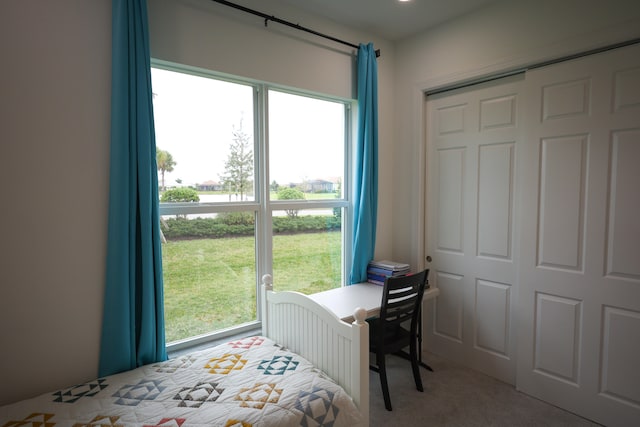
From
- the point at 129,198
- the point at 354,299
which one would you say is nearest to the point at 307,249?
the point at 354,299

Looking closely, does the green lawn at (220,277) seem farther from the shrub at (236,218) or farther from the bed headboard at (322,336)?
the bed headboard at (322,336)

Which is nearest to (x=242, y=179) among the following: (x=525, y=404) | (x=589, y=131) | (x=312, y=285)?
(x=312, y=285)

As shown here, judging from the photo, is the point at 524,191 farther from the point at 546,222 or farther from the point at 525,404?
the point at 525,404

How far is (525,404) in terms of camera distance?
2207mm

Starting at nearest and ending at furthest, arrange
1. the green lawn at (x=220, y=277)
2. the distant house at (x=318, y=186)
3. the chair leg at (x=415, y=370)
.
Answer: the green lawn at (x=220, y=277) → the chair leg at (x=415, y=370) → the distant house at (x=318, y=186)

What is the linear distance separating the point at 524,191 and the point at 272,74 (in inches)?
73.0

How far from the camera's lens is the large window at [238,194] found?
6.79 feet

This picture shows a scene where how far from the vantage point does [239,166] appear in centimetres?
231

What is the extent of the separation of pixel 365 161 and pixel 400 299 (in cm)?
110

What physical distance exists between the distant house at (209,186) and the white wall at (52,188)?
545 mm

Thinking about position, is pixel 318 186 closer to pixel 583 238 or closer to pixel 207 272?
pixel 207 272

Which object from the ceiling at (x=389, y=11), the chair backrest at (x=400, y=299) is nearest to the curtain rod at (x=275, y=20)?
the ceiling at (x=389, y=11)

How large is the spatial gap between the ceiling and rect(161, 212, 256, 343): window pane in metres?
1.56

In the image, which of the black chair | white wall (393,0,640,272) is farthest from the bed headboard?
white wall (393,0,640,272)
